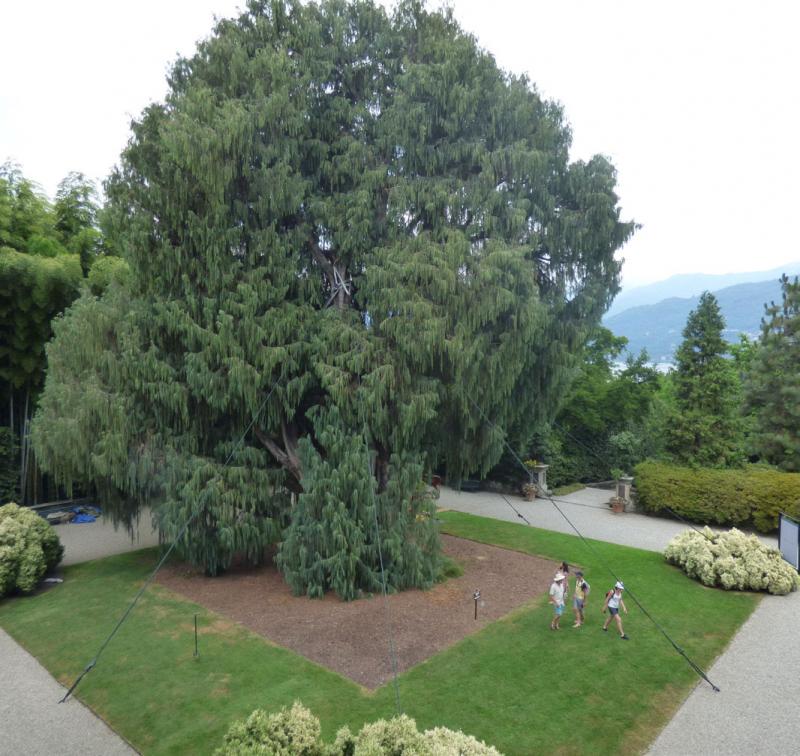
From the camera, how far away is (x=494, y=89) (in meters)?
14.4

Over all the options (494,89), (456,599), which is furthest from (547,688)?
(494,89)

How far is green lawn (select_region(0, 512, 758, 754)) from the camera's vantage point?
8391mm

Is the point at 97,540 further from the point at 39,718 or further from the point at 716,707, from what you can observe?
the point at 716,707

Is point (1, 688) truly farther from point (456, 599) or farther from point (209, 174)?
point (209, 174)

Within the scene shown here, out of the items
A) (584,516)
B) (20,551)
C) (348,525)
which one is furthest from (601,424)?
(20,551)

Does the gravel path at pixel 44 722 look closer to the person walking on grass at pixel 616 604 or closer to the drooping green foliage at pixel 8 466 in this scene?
the person walking on grass at pixel 616 604

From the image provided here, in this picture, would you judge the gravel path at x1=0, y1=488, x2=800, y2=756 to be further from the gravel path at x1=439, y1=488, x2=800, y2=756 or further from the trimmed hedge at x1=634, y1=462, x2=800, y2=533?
the trimmed hedge at x1=634, y1=462, x2=800, y2=533

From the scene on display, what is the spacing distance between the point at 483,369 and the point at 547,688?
6.81 meters

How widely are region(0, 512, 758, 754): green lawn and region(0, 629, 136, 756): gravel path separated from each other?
0.68 feet

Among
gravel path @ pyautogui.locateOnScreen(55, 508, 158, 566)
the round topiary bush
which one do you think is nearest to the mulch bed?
the round topiary bush

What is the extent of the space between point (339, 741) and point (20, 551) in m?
11.3

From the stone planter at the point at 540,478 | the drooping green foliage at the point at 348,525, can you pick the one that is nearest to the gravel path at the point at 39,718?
the drooping green foliage at the point at 348,525

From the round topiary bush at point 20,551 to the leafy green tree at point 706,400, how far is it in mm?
21161

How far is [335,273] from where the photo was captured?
14.7 metres
